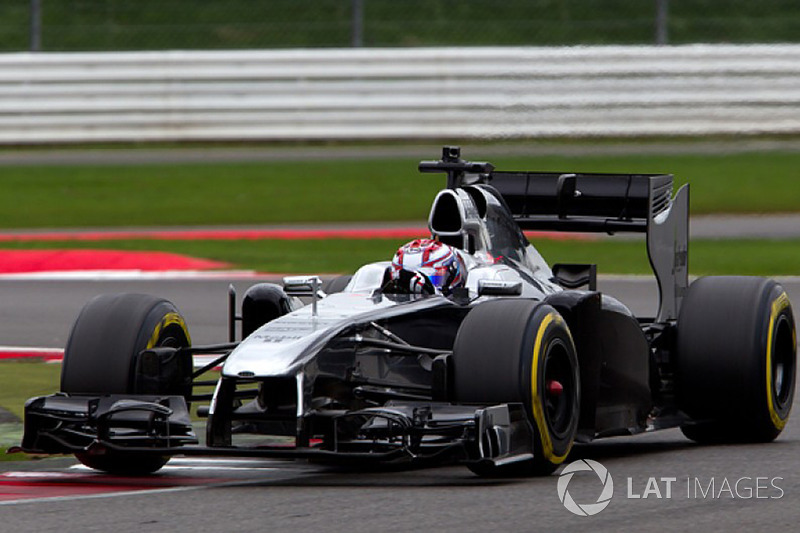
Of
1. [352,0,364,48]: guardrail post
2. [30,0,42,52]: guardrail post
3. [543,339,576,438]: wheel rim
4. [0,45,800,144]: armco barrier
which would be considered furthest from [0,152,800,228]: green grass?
[543,339,576,438]: wheel rim

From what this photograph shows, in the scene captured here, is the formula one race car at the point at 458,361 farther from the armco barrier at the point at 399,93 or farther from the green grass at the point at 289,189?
the armco barrier at the point at 399,93

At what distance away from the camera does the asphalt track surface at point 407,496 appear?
647cm

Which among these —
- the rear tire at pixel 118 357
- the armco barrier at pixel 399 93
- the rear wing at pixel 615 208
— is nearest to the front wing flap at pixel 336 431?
the rear tire at pixel 118 357

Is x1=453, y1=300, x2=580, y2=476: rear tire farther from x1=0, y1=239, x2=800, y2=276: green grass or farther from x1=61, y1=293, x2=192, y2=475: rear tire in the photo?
x1=0, y1=239, x2=800, y2=276: green grass

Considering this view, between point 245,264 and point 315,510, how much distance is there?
10.9 meters

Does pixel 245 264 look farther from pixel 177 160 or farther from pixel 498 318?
pixel 498 318

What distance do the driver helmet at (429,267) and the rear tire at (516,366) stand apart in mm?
752

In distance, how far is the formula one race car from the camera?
24.0ft

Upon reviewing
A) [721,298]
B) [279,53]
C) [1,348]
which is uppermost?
[279,53]

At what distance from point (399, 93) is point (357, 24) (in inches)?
69.6

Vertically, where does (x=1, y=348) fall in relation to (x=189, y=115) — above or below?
below

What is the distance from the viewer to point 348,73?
2509cm

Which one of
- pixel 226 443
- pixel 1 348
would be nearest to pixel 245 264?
pixel 1 348

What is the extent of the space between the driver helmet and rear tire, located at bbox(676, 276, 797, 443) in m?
1.34
